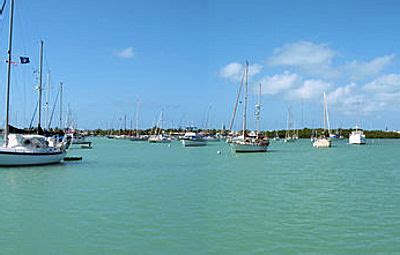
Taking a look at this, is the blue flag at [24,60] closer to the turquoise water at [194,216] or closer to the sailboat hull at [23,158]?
the sailboat hull at [23,158]

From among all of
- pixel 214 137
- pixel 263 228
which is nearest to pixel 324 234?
pixel 263 228

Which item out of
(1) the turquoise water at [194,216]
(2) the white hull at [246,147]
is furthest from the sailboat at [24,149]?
(2) the white hull at [246,147]

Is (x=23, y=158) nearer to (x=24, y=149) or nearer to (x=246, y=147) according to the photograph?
(x=24, y=149)

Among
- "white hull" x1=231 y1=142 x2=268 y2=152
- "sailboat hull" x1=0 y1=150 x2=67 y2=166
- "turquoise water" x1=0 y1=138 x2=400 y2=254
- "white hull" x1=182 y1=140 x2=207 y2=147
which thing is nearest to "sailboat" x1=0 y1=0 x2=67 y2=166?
"sailboat hull" x1=0 y1=150 x2=67 y2=166

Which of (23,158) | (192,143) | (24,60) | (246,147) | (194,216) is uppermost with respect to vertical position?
(24,60)

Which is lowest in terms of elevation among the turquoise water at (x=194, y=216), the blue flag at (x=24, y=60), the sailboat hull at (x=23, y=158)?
the turquoise water at (x=194, y=216)

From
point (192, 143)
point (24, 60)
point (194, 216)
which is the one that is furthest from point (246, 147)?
point (194, 216)

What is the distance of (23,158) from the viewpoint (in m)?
21.7

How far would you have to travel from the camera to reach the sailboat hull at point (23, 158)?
21153 mm

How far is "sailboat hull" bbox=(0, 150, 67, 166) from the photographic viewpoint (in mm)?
21153

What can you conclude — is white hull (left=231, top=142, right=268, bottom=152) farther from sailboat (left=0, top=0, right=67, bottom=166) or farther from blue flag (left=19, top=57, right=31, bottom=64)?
blue flag (left=19, top=57, right=31, bottom=64)

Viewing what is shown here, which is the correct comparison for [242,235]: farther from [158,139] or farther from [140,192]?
[158,139]

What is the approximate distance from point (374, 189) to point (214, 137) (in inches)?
3110

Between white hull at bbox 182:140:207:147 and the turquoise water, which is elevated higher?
white hull at bbox 182:140:207:147
